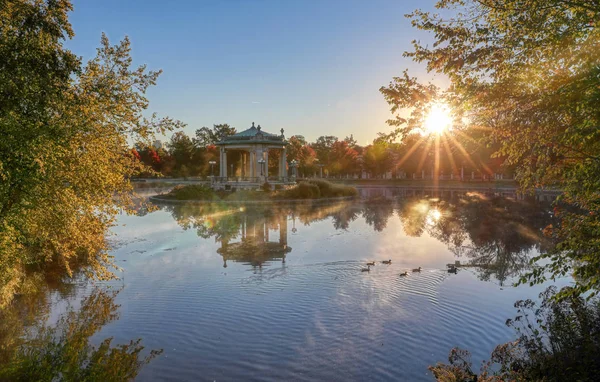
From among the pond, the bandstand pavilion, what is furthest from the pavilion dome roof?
the pond

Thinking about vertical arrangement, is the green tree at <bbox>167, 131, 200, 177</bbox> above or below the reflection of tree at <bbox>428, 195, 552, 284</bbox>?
above

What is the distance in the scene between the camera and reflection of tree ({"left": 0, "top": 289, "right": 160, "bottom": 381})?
8.09 meters

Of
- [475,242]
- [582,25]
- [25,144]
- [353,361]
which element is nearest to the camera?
[582,25]

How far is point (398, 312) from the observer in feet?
37.6

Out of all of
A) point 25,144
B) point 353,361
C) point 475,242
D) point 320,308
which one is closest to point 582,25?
point 353,361

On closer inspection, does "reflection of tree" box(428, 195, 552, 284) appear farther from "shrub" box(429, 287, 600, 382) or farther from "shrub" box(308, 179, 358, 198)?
"shrub" box(308, 179, 358, 198)

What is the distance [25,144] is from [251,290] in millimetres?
7803

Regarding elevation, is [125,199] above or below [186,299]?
above

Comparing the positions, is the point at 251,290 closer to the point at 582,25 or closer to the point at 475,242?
the point at 582,25

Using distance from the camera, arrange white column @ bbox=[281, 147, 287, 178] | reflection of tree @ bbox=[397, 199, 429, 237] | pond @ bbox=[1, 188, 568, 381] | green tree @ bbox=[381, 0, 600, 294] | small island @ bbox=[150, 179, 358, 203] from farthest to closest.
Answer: white column @ bbox=[281, 147, 287, 178] < small island @ bbox=[150, 179, 358, 203] < reflection of tree @ bbox=[397, 199, 429, 237] < pond @ bbox=[1, 188, 568, 381] < green tree @ bbox=[381, 0, 600, 294]

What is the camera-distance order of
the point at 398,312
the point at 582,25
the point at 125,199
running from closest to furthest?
the point at 582,25 → the point at 125,199 → the point at 398,312

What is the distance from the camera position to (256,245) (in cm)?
2205

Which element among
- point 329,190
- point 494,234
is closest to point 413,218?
point 494,234

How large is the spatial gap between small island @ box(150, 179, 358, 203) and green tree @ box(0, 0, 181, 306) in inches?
1338
